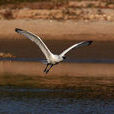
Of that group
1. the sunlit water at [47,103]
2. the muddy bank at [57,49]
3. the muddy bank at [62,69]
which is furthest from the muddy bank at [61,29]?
the sunlit water at [47,103]

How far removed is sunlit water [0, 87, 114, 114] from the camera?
15.8 m

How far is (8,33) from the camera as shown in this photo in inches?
1090

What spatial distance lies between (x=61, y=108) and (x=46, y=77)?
4985 mm

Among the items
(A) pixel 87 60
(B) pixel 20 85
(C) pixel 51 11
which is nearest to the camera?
(B) pixel 20 85

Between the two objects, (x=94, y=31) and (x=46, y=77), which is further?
(x=94, y=31)

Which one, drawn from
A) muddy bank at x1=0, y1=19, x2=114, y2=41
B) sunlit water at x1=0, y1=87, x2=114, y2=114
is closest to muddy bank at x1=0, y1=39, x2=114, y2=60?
muddy bank at x1=0, y1=19, x2=114, y2=41

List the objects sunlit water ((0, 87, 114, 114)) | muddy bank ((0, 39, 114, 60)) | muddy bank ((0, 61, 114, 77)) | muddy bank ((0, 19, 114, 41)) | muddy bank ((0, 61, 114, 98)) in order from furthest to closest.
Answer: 1. muddy bank ((0, 19, 114, 41))
2. muddy bank ((0, 39, 114, 60))
3. muddy bank ((0, 61, 114, 77))
4. muddy bank ((0, 61, 114, 98))
5. sunlit water ((0, 87, 114, 114))

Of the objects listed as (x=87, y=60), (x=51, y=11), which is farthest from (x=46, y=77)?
(x=51, y=11)

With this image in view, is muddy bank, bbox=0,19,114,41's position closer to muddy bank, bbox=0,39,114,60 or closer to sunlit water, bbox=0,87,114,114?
muddy bank, bbox=0,39,114,60

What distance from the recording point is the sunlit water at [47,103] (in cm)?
1584

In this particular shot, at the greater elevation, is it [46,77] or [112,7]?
[112,7]

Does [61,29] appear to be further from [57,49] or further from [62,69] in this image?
[62,69]

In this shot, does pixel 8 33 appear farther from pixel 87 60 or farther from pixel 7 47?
pixel 87 60

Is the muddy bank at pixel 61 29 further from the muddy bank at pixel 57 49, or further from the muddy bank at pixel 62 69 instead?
the muddy bank at pixel 62 69
